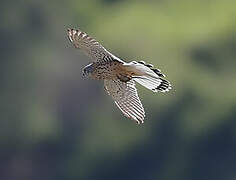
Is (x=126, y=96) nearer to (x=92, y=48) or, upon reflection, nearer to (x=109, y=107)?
(x=92, y=48)

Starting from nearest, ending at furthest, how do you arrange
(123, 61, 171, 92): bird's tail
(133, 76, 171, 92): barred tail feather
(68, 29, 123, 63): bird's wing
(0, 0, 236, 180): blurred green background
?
1. (123, 61, 171, 92): bird's tail
2. (68, 29, 123, 63): bird's wing
3. (133, 76, 171, 92): barred tail feather
4. (0, 0, 236, 180): blurred green background

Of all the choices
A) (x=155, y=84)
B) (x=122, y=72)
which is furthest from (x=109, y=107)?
(x=122, y=72)

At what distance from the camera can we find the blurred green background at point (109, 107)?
926 inches

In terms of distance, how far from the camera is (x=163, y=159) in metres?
24.0

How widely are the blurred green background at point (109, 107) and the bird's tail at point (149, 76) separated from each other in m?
14.1

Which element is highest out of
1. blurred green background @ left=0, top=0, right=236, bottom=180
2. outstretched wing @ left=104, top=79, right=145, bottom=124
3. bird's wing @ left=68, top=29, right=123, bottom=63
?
bird's wing @ left=68, top=29, right=123, bottom=63

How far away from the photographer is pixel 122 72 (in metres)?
7.80

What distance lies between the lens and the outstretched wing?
7.95 m

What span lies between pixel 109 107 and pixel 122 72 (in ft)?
53.0

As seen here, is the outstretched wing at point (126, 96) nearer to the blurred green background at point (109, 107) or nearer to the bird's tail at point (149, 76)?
the bird's tail at point (149, 76)

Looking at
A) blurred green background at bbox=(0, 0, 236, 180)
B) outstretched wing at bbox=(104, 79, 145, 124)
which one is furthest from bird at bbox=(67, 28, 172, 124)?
blurred green background at bbox=(0, 0, 236, 180)

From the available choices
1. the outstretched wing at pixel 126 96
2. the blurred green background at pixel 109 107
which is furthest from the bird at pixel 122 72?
the blurred green background at pixel 109 107

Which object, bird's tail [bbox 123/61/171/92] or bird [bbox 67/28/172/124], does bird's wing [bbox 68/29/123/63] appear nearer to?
bird [bbox 67/28/172/124]
